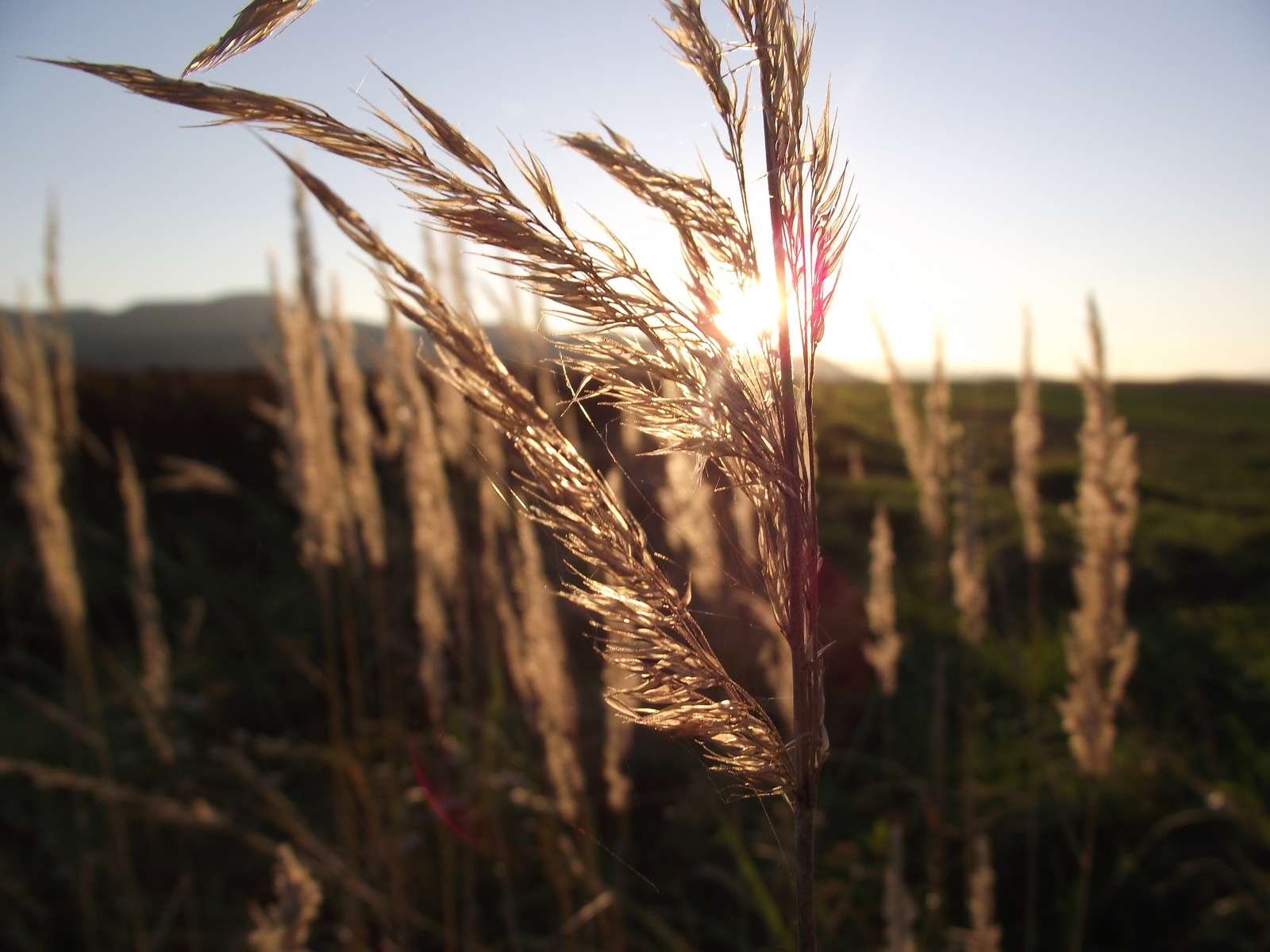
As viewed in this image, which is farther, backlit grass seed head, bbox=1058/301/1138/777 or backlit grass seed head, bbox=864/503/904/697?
backlit grass seed head, bbox=864/503/904/697

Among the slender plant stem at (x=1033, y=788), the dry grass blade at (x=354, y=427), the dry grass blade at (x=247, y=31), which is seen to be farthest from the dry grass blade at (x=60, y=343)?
the slender plant stem at (x=1033, y=788)

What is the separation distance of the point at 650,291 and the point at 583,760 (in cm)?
361

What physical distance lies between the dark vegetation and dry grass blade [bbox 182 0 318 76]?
764 millimetres

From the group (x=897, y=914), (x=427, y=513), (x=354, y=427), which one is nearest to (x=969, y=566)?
(x=897, y=914)

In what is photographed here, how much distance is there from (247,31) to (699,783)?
281 cm

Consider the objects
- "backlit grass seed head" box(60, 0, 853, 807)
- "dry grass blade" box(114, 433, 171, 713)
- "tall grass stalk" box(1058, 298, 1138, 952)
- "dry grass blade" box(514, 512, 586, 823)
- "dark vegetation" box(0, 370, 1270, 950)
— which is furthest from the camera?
"dry grass blade" box(114, 433, 171, 713)

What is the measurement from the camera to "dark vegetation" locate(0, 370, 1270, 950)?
8.71ft

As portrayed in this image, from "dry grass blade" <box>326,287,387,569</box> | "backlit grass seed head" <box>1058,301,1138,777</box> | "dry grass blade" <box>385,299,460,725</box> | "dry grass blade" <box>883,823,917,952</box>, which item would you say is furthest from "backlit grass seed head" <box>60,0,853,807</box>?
"dry grass blade" <box>326,287,387,569</box>

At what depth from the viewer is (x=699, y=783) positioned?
289cm

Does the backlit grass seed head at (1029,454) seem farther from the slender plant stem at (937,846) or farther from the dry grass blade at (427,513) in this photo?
the dry grass blade at (427,513)

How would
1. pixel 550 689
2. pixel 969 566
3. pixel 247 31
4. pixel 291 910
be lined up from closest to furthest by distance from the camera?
pixel 247 31
pixel 291 910
pixel 550 689
pixel 969 566

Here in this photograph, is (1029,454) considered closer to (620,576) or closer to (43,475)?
(620,576)

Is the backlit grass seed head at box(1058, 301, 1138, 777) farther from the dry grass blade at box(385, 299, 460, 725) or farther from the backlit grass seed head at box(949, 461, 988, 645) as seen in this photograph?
the dry grass blade at box(385, 299, 460, 725)

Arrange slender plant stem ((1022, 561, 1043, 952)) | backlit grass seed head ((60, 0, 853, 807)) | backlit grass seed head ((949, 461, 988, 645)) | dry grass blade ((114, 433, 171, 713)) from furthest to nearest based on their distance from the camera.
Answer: dry grass blade ((114, 433, 171, 713)) → backlit grass seed head ((949, 461, 988, 645)) → slender plant stem ((1022, 561, 1043, 952)) → backlit grass seed head ((60, 0, 853, 807))
